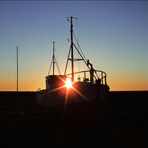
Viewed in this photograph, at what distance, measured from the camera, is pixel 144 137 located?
69.8 ft

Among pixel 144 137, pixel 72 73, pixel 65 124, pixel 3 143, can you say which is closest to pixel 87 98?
pixel 72 73

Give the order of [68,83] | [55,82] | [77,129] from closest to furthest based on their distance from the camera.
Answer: [77,129], [68,83], [55,82]

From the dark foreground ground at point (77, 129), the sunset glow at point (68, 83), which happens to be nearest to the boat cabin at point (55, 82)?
the sunset glow at point (68, 83)

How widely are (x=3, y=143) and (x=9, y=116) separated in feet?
38.9

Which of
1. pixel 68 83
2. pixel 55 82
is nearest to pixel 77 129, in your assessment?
pixel 68 83

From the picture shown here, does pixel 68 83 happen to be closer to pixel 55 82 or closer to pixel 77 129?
pixel 55 82

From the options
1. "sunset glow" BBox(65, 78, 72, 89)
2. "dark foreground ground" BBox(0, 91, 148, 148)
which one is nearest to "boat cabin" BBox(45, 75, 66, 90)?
"sunset glow" BBox(65, 78, 72, 89)

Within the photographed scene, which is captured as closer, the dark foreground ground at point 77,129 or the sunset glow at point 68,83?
the dark foreground ground at point 77,129

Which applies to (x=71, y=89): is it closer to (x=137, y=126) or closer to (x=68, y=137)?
(x=137, y=126)

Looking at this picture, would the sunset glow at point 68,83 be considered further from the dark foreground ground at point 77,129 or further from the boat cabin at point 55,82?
the dark foreground ground at point 77,129

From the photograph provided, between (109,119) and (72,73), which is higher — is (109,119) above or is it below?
below

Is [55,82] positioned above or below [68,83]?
above

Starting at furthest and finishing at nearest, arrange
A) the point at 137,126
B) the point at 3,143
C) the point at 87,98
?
1. the point at 87,98
2. the point at 137,126
3. the point at 3,143

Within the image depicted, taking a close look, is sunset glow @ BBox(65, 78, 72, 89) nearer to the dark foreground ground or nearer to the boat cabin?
the boat cabin
